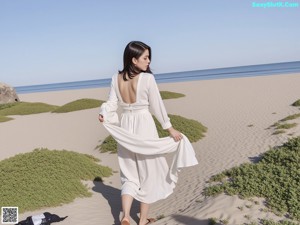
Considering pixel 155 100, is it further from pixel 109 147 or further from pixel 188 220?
pixel 109 147

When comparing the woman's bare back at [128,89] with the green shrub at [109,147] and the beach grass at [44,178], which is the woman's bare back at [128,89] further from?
the green shrub at [109,147]

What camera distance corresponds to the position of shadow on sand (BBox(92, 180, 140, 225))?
674cm

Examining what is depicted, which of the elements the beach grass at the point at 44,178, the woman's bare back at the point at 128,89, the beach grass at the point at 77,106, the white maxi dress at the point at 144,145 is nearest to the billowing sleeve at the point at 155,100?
the white maxi dress at the point at 144,145

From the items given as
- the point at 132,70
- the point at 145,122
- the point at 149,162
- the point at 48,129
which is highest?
the point at 132,70

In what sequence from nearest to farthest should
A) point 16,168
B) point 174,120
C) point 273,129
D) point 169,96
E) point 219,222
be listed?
point 219,222, point 16,168, point 273,129, point 174,120, point 169,96

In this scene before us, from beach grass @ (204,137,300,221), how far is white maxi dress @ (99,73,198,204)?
1702 millimetres

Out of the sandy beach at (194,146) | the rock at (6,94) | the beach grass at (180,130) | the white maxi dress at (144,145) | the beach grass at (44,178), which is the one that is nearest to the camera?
the white maxi dress at (144,145)

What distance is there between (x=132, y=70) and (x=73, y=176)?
14.6ft

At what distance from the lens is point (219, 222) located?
543 cm

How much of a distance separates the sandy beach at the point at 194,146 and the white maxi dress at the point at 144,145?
3.10ft

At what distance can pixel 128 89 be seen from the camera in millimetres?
5137

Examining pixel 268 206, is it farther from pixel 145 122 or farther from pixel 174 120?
pixel 174 120

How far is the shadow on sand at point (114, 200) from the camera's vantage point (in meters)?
6.74

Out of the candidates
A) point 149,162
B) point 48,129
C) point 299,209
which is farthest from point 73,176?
point 48,129
